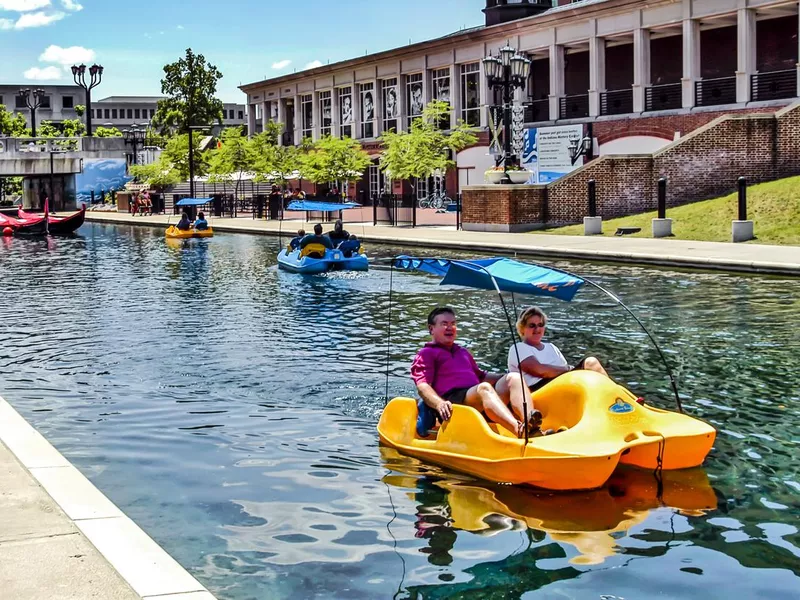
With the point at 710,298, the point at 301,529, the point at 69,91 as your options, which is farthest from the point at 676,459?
the point at 69,91

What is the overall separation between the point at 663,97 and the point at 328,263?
26.2 metres

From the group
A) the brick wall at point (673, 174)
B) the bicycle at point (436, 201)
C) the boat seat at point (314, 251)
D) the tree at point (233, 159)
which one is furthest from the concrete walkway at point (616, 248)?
the tree at point (233, 159)

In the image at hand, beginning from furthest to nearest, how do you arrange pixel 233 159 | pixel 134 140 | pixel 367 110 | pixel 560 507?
1. pixel 134 140
2. pixel 367 110
3. pixel 233 159
4. pixel 560 507

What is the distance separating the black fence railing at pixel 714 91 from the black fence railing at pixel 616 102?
4.42 meters

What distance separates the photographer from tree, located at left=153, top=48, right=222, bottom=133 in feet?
319

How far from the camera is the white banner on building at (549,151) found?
176 feet

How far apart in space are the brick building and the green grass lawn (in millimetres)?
2619

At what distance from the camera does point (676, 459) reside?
9547mm

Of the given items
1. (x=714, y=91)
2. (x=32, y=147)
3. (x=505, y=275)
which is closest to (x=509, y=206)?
(x=714, y=91)

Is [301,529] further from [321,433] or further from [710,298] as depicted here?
[710,298]

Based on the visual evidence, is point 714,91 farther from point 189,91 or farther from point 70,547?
point 189,91

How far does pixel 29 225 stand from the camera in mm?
53125

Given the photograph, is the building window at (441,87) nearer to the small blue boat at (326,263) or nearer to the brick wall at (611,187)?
the brick wall at (611,187)

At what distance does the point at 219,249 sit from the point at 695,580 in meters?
34.5
